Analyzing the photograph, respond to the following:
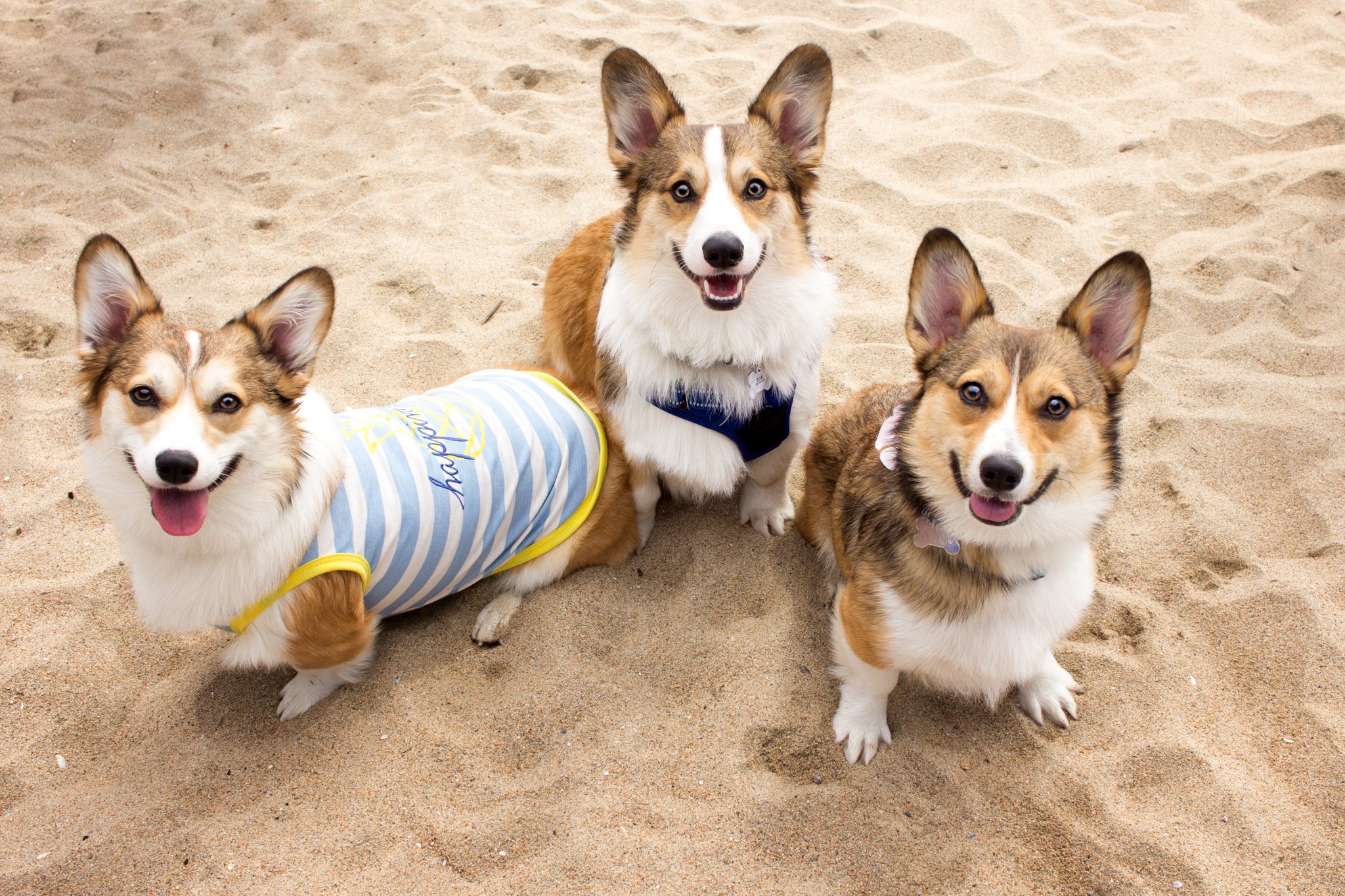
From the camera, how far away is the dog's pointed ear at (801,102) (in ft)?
9.37

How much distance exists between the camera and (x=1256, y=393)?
3.54 m

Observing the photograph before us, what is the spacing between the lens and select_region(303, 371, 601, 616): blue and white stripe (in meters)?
2.61

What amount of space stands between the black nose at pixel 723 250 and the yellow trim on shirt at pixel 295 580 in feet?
4.65

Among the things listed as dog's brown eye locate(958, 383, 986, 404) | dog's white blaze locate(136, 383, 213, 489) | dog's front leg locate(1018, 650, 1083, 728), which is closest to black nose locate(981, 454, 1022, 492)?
dog's brown eye locate(958, 383, 986, 404)

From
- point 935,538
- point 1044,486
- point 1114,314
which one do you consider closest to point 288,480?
point 935,538

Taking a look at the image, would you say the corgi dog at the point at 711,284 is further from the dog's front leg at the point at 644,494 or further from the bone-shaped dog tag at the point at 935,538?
the bone-shaped dog tag at the point at 935,538

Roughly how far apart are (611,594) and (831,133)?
11.3 ft

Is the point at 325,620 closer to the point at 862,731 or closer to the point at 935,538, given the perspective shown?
the point at 862,731

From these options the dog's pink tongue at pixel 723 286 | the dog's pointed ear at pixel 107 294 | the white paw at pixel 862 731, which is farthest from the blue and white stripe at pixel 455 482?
the white paw at pixel 862 731

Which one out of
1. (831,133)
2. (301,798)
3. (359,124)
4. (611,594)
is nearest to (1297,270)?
(831,133)

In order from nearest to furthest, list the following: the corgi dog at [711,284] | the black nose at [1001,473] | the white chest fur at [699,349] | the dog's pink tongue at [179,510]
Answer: the black nose at [1001,473] → the dog's pink tongue at [179,510] → the corgi dog at [711,284] → the white chest fur at [699,349]

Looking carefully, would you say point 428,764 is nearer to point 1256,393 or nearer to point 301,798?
point 301,798

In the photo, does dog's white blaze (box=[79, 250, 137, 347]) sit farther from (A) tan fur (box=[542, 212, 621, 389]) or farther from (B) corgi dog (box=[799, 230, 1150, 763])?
(B) corgi dog (box=[799, 230, 1150, 763])

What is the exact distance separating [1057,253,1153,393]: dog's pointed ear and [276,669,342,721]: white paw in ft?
8.30
